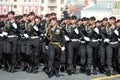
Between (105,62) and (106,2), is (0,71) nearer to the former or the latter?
(105,62)

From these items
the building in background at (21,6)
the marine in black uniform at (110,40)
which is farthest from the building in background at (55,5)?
the marine in black uniform at (110,40)

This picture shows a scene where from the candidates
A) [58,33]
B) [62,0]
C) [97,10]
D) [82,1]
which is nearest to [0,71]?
[58,33]

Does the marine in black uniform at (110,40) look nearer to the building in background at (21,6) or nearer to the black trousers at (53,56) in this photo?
the black trousers at (53,56)

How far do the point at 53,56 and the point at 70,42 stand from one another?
1209 mm

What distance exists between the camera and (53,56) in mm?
15344

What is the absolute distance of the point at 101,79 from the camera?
48.6 ft

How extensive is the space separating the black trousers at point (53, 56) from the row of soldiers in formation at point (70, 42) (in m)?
0.13

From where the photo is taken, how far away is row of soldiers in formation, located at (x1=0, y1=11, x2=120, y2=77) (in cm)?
1623

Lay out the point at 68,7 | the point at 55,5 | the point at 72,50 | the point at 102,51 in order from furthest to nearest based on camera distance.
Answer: the point at 55,5 → the point at 68,7 → the point at 102,51 → the point at 72,50

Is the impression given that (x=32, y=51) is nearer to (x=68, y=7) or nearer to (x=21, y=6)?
(x=68, y=7)

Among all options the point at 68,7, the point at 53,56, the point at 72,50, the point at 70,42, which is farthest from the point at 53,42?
the point at 68,7

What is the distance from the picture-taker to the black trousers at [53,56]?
1532 centimetres

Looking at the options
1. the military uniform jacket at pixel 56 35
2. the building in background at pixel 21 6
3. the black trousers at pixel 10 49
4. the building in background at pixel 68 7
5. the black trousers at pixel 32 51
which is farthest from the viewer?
the building in background at pixel 21 6

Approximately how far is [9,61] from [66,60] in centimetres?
210
